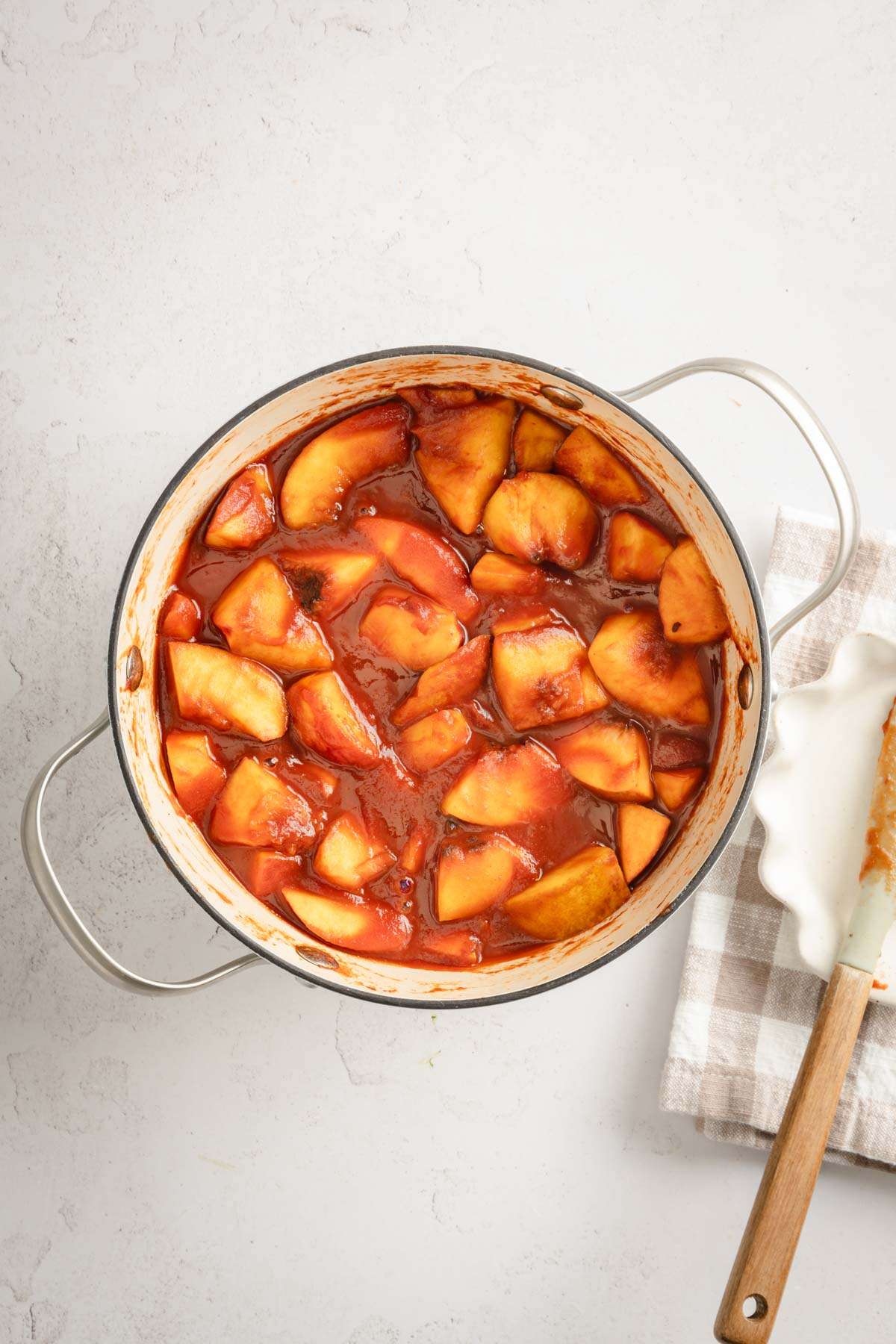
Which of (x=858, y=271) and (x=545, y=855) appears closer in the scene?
(x=545, y=855)

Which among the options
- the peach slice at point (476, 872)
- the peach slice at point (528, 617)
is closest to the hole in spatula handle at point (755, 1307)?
the peach slice at point (476, 872)

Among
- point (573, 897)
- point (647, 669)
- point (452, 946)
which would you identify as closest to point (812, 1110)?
point (573, 897)

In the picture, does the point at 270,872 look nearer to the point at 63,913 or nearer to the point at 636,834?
the point at 63,913

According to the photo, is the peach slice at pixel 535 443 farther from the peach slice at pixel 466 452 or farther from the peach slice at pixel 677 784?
the peach slice at pixel 677 784

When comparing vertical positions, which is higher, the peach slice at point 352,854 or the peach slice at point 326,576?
the peach slice at point 326,576

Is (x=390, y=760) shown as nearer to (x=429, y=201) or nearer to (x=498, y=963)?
(x=498, y=963)

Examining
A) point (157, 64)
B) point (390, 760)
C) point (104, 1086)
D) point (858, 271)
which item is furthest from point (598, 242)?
point (104, 1086)
